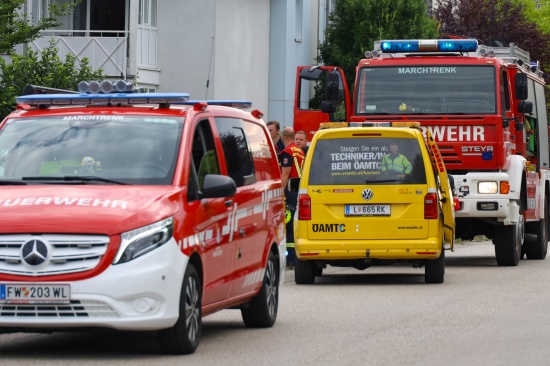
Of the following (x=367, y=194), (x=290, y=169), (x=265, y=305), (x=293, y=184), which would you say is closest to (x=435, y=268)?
(x=367, y=194)

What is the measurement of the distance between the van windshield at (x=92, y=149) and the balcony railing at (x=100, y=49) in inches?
1038

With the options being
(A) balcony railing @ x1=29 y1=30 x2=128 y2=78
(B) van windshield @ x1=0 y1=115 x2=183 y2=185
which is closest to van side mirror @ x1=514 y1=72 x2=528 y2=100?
(B) van windshield @ x1=0 y1=115 x2=183 y2=185

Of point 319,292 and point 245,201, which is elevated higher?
point 245,201

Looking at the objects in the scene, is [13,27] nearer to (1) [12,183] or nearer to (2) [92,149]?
(2) [92,149]

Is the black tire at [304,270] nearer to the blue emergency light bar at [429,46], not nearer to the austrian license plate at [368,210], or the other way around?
the austrian license plate at [368,210]

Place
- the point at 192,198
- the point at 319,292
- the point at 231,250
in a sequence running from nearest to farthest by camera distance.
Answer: the point at 192,198 < the point at 231,250 < the point at 319,292

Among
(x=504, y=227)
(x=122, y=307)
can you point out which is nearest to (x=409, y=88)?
(x=504, y=227)

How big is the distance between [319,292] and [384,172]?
189 centimetres

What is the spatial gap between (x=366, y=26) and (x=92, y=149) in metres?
37.4

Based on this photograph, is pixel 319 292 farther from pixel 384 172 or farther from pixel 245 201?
pixel 245 201

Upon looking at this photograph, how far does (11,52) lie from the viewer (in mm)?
23953

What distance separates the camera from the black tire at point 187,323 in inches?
400

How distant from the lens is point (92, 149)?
1080 centimetres

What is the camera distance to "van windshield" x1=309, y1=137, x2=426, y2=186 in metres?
17.7
